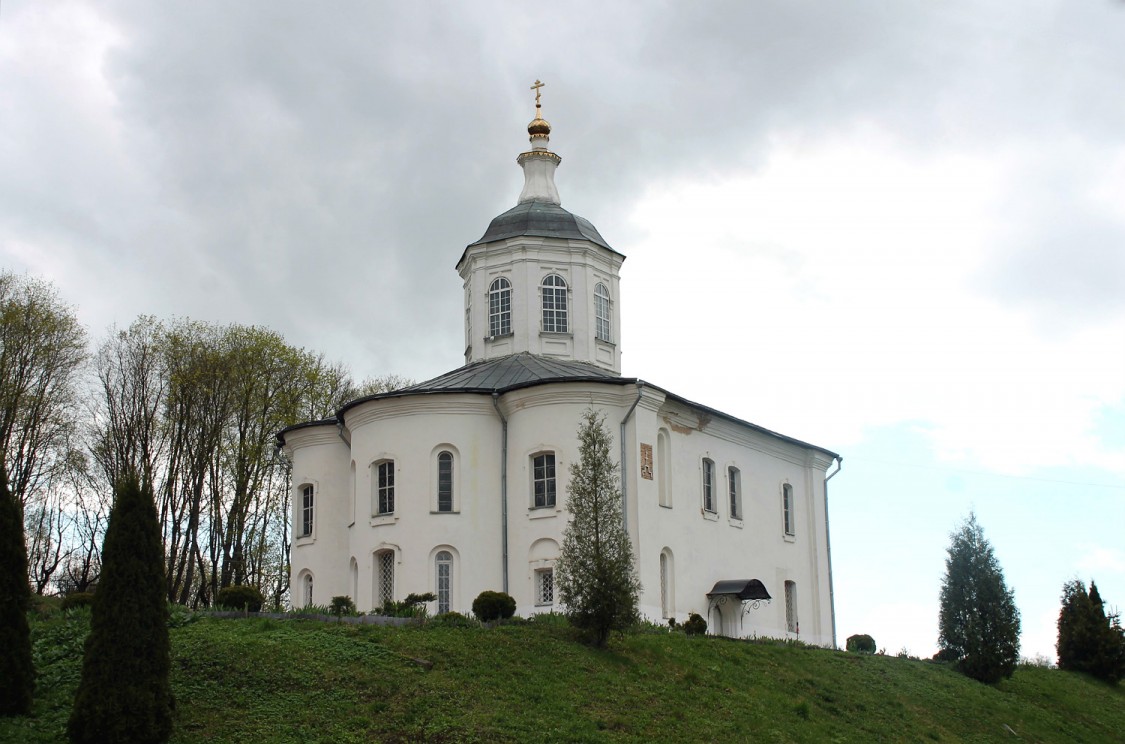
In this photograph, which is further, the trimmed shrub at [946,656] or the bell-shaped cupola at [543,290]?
the bell-shaped cupola at [543,290]

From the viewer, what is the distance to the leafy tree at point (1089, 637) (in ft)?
124

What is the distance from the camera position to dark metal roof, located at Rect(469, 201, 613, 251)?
36.8 metres

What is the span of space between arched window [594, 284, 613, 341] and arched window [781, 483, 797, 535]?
22.8 ft

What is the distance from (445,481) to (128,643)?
1409cm

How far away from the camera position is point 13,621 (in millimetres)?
17641

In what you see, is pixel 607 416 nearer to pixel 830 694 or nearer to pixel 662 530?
pixel 662 530

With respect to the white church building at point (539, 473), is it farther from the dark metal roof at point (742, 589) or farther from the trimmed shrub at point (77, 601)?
the trimmed shrub at point (77, 601)

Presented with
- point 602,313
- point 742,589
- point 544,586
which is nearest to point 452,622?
point 544,586

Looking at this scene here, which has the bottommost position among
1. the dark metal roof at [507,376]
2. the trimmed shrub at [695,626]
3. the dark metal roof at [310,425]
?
the trimmed shrub at [695,626]

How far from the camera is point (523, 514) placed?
1188 inches

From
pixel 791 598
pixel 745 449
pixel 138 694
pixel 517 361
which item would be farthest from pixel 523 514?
pixel 138 694

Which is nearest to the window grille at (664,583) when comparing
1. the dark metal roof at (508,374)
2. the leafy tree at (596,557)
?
the dark metal roof at (508,374)

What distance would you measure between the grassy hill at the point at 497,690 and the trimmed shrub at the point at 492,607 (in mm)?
699

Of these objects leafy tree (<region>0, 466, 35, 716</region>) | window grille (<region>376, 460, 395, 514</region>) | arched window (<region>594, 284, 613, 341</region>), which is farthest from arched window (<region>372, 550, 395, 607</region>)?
leafy tree (<region>0, 466, 35, 716</region>)
